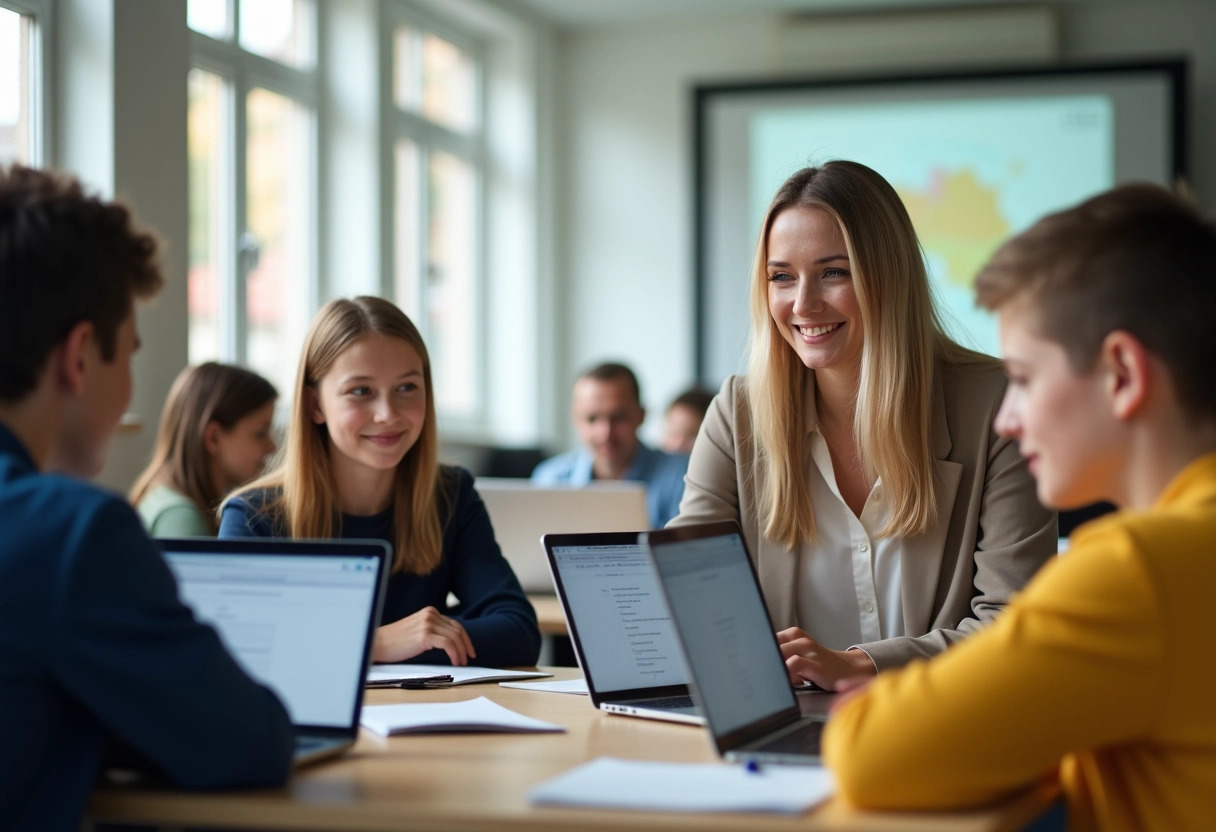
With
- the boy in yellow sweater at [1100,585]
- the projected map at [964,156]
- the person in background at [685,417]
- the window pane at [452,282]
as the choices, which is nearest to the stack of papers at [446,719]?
the boy in yellow sweater at [1100,585]

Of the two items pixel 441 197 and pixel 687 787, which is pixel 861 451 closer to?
pixel 687 787

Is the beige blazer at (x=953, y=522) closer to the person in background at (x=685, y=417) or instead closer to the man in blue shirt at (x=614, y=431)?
the man in blue shirt at (x=614, y=431)

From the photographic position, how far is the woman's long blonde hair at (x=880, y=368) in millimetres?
2131

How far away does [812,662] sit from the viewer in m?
1.81

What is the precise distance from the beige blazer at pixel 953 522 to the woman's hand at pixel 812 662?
0.09 meters

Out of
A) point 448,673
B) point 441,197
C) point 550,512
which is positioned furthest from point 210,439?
point 441,197

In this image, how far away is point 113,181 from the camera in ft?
12.8

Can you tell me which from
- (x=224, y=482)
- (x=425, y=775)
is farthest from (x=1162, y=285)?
(x=224, y=482)

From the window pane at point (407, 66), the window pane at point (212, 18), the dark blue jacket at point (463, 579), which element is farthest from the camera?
the window pane at point (407, 66)

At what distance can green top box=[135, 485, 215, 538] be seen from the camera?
315cm

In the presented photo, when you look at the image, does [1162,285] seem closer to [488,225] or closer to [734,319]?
[734,319]

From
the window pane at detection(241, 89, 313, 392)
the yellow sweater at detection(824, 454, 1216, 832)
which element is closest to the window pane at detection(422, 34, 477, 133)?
the window pane at detection(241, 89, 313, 392)

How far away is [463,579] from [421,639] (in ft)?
1.15

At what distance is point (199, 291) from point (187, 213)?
677 millimetres
